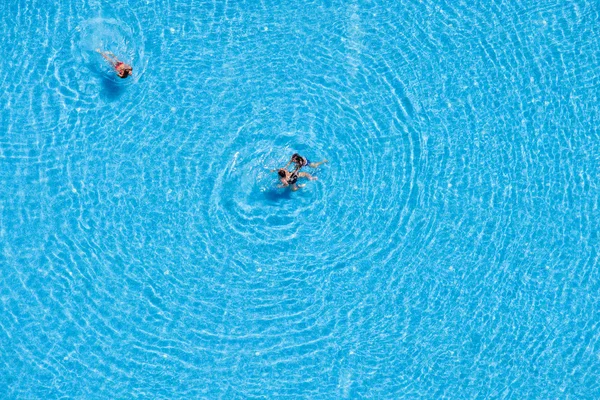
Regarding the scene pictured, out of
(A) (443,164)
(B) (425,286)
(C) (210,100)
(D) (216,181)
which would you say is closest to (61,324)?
(D) (216,181)

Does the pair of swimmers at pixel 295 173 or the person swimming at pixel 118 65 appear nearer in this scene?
the pair of swimmers at pixel 295 173

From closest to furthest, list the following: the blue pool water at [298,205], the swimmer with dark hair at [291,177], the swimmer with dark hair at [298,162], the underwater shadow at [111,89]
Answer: the swimmer with dark hair at [291,177] → the swimmer with dark hair at [298,162] → the blue pool water at [298,205] → the underwater shadow at [111,89]

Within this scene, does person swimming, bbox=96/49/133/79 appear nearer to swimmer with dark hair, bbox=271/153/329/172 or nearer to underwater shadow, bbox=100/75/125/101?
underwater shadow, bbox=100/75/125/101

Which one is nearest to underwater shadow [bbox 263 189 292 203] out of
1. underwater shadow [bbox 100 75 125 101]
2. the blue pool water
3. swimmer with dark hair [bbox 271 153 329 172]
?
the blue pool water

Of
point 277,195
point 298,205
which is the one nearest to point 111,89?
point 277,195

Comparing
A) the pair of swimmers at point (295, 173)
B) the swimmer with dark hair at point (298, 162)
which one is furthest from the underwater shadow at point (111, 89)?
the pair of swimmers at point (295, 173)

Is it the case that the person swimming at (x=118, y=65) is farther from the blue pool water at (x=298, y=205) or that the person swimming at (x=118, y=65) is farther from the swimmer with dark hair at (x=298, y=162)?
the swimmer with dark hair at (x=298, y=162)

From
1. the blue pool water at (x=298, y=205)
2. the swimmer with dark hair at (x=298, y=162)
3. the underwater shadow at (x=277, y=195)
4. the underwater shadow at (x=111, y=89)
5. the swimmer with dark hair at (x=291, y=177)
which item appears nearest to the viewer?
the swimmer with dark hair at (x=291, y=177)

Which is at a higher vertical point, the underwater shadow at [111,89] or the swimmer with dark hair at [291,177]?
the underwater shadow at [111,89]
